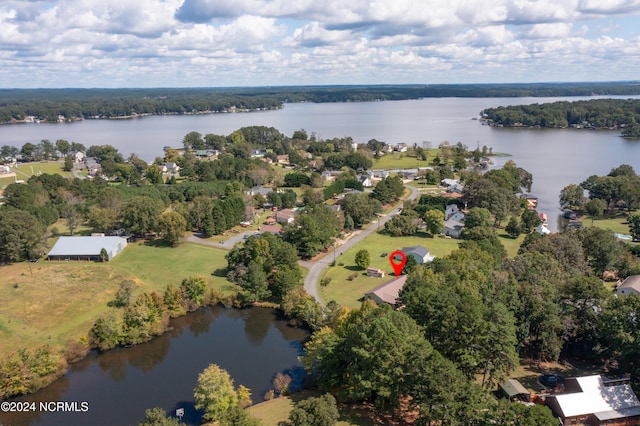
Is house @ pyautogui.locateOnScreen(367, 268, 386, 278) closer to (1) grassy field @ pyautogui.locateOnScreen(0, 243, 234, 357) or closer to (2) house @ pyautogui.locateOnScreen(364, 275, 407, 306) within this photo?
(2) house @ pyautogui.locateOnScreen(364, 275, 407, 306)

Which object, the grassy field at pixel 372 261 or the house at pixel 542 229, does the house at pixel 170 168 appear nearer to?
the grassy field at pixel 372 261

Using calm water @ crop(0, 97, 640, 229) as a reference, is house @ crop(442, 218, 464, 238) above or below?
below

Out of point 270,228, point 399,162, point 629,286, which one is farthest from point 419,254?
point 399,162

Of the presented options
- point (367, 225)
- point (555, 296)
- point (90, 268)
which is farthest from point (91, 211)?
point (555, 296)

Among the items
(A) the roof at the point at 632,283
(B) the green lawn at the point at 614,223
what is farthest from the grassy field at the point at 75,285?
(B) the green lawn at the point at 614,223

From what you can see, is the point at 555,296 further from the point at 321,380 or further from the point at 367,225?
the point at 367,225

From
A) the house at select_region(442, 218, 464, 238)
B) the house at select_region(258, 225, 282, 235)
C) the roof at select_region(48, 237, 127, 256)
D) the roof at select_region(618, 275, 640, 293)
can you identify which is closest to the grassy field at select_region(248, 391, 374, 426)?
the roof at select_region(618, 275, 640, 293)
